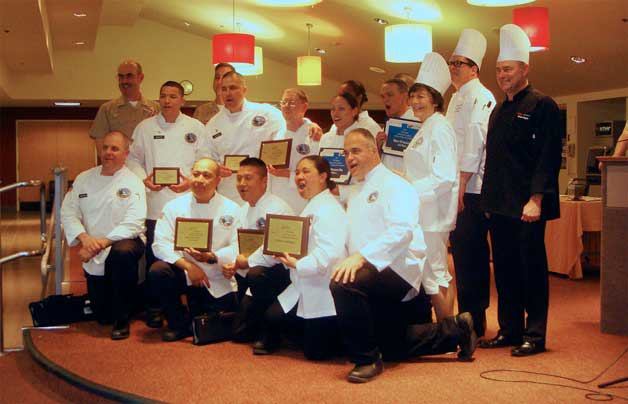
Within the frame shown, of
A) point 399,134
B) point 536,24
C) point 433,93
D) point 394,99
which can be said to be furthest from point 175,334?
point 536,24

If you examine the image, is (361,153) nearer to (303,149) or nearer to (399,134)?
(399,134)

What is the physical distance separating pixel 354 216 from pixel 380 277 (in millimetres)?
A: 332

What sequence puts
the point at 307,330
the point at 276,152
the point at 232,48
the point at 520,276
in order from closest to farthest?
1. the point at 307,330
2. the point at 520,276
3. the point at 276,152
4. the point at 232,48

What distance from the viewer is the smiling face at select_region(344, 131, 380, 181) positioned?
373 centimetres

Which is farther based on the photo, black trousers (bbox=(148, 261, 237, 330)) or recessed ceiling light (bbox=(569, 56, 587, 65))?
recessed ceiling light (bbox=(569, 56, 587, 65))

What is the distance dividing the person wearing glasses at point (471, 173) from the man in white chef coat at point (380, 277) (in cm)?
45

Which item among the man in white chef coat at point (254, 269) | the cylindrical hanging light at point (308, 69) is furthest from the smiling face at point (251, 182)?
the cylindrical hanging light at point (308, 69)

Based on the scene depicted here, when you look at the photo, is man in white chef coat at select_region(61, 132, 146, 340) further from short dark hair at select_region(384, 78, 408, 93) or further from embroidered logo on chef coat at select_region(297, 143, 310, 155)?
short dark hair at select_region(384, 78, 408, 93)

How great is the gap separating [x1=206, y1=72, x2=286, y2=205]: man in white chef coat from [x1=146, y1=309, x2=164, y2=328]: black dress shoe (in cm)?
85

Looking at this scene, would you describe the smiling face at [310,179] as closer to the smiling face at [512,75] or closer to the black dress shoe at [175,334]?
the smiling face at [512,75]

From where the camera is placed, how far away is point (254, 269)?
415 centimetres

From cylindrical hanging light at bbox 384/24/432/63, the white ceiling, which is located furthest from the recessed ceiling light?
cylindrical hanging light at bbox 384/24/432/63

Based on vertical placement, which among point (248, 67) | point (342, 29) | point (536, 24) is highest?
point (342, 29)

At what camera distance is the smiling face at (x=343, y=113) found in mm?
4469
